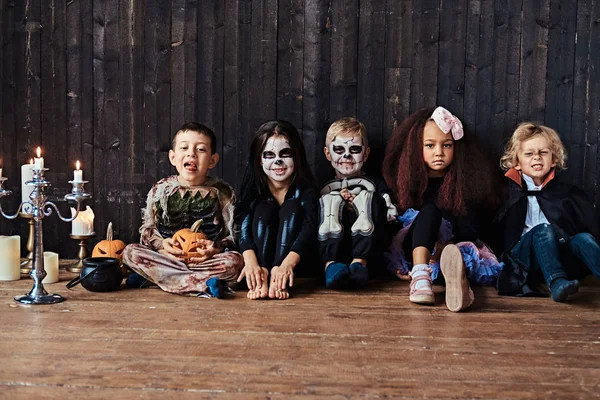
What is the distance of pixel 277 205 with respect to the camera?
3801 millimetres

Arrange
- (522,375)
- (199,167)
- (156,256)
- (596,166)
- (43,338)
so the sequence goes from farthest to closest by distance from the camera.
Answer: (596,166) → (199,167) → (156,256) → (43,338) → (522,375)

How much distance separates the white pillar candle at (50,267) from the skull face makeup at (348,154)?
161cm

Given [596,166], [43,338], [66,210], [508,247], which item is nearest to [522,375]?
[508,247]

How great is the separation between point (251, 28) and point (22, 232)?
195 centimetres

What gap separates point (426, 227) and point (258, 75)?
1.44 meters

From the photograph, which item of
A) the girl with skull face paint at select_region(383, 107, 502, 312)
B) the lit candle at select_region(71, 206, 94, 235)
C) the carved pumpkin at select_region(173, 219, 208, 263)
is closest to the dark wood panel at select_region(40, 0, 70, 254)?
the lit candle at select_region(71, 206, 94, 235)

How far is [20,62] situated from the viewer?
4.24 metres

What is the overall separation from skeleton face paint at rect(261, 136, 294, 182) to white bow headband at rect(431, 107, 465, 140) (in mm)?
854

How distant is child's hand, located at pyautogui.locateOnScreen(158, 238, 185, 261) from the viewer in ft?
11.5

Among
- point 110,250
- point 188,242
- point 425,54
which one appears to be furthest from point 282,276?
point 425,54

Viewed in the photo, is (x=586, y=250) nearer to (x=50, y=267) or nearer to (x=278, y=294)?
(x=278, y=294)

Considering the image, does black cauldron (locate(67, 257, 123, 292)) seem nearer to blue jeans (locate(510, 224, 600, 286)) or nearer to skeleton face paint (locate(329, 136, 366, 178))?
skeleton face paint (locate(329, 136, 366, 178))

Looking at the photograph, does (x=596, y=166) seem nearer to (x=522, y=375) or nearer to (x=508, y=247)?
(x=508, y=247)

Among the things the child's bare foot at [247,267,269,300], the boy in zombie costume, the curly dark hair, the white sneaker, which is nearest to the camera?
the white sneaker
